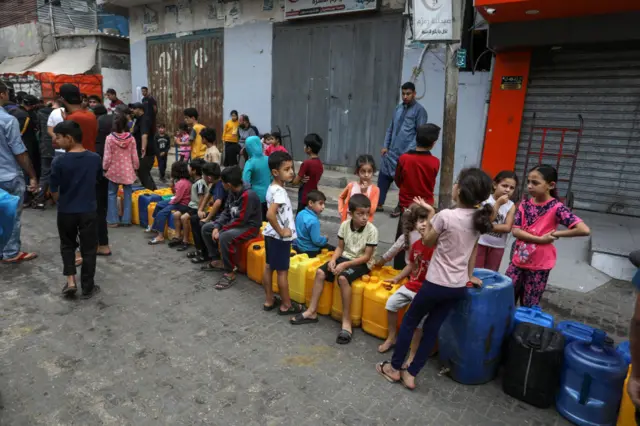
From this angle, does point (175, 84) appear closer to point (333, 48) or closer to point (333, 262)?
point (333, 48)

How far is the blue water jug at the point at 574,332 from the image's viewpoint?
2.97 m

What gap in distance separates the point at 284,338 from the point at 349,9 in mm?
8140

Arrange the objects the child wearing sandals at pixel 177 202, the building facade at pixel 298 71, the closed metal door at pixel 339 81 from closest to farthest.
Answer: the child wearing sandals at pixel 177 202, the building facade at pixel 298 71, the closed metal door at pixel 339 81

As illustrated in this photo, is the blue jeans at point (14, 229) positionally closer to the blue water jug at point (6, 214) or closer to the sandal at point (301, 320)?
the blue water jug at point (6, 214)

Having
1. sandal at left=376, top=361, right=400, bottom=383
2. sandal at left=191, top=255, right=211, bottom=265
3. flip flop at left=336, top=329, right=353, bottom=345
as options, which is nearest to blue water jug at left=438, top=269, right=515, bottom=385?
sandal at left=376, top=361, right=400, bottom=383

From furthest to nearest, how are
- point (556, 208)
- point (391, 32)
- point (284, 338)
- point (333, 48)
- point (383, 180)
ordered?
point (333, 48) → point (391, 32) → point (383, 180) → point (284, 338) → point (556, 208)

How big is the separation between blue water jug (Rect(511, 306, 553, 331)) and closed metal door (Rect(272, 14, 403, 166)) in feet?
21.8

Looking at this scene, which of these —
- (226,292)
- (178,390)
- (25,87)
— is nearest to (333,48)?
(226,292)

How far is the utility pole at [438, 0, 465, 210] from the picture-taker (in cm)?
516

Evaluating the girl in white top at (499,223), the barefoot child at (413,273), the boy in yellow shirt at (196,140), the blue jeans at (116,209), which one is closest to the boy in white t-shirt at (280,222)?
the barefoot child at (413,273)

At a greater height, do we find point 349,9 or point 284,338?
point 349,9

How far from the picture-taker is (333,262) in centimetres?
384

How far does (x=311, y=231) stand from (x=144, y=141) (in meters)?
5.16

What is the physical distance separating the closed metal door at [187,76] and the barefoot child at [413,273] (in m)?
10.1
